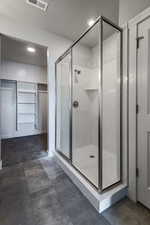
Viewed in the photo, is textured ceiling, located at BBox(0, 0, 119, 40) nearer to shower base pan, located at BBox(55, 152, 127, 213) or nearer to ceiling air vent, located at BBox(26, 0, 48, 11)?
ceiling air vent, located at BBox(26, 0, 48, 11)

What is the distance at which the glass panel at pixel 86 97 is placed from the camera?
2639 millimetres

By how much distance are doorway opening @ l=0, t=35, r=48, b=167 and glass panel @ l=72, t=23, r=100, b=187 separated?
4.26 ft

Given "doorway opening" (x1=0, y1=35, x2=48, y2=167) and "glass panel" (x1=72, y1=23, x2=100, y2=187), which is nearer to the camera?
"glass panel" (x1=72, y1=23, x2=100, y2=187)

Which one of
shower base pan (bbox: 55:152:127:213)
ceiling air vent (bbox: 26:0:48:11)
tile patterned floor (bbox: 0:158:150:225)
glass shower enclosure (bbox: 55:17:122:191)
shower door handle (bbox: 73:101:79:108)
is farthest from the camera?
→ shower door handle (bbox: 73:101:79:108)

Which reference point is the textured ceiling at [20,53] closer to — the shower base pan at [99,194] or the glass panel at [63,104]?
the glass panel at [63,104]

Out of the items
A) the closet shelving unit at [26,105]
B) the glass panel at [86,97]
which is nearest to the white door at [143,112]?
the glass panel at [86,97]

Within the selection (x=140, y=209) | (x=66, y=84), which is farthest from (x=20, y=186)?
(x=66, y=84)

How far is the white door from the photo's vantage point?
1.25m

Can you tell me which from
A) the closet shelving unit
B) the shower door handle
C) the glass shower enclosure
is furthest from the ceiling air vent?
the closet shelving unit

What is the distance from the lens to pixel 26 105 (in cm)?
454

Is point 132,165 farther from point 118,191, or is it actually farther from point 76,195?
point 76,195

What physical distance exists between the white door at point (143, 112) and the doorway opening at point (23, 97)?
9.06 feet

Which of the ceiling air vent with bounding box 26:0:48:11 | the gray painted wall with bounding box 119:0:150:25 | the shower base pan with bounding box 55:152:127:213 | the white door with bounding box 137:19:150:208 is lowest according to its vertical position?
the shower base pan with bounding box 55:152:127:213

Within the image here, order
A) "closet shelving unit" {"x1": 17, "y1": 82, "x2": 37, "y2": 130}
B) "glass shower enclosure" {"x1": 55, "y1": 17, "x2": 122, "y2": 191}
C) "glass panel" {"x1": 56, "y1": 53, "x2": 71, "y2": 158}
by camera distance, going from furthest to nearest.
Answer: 1. "closet shelving unit" {"x1": 17, "y1": 82, "x2": 37, "y2": 130}
2. "glass panel" {"x1": 56, "y1": 53, "x2": 71, "y2": 158}
3. "glass shower enclosure" {"x1": 55, "y1": 17, "x2": 122, "y2": 191}
